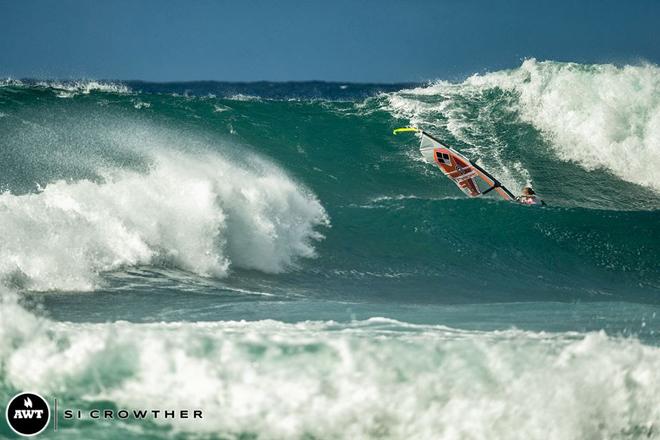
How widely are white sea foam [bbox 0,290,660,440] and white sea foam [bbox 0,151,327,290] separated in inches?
133

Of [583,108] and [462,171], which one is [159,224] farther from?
[583,108]

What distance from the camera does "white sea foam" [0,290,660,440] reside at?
5.73 meters

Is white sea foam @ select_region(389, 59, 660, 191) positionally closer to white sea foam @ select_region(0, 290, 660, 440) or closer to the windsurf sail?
the windsurf sail

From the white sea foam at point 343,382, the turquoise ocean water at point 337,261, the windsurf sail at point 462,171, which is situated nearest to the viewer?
the white sea foam at point 343,382

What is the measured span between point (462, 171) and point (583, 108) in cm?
630

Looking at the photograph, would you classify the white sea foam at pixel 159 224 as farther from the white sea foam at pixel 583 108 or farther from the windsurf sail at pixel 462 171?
the white sea foam at pixel 583 108

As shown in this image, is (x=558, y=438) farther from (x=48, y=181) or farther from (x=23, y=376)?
(x=48, y=181)

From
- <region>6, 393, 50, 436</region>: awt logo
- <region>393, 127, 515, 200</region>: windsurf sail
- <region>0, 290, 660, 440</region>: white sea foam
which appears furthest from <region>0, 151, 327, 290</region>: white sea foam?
<region>6, 393, 50, 436</region>: awt logo

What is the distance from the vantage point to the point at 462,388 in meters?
5.94

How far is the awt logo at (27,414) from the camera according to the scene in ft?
18.9

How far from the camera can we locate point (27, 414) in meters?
5.81

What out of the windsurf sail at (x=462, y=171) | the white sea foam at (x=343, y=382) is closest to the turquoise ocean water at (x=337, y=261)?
the white sea foam at (x=343, y=382)

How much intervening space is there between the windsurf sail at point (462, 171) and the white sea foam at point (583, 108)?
107 inches

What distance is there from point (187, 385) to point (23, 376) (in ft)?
3.88
